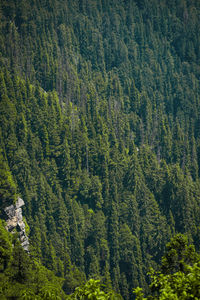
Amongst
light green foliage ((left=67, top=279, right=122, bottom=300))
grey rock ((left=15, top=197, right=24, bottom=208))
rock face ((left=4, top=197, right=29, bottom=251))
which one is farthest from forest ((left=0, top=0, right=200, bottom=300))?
light green foliage ((left=67, top=279, right=122, bottom=300))

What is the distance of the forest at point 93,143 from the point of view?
77000 millimetres

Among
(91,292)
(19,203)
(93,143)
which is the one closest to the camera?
(91,292)

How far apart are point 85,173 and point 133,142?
2438cm

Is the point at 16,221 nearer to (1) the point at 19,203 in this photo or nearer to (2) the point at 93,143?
(1) the point at 19,203

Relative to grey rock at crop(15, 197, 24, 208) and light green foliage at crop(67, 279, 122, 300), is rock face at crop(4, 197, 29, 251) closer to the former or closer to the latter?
grey rock at crop(15, 197, 24, 208)

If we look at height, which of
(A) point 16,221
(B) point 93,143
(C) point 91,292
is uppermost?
(C) point 91,292

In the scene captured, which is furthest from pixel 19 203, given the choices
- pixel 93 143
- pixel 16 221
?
pixel 93 143

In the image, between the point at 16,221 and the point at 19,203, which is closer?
the point at 16,221

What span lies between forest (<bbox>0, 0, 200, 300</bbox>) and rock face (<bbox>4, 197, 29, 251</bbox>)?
1.66m

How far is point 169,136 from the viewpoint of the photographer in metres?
120

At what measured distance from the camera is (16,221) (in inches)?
2611

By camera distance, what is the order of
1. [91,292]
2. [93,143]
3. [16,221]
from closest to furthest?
[91,292]
[16,221]
[93,143]

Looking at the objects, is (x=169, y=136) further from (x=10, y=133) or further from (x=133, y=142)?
(x=10, y=133)

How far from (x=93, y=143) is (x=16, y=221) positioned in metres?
38.6
